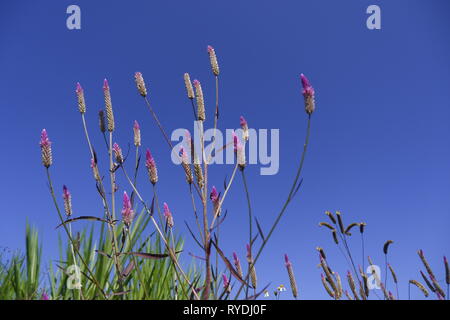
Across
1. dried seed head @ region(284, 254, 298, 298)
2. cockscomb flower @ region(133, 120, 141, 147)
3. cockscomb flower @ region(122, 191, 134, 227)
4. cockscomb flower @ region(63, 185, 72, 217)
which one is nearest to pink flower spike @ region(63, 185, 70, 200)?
cockscomb flower @ region(63, 185, 72, 217)

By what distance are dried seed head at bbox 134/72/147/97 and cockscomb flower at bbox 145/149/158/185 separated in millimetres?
318

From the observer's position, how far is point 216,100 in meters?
1.62

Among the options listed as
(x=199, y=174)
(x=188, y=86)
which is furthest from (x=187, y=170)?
(x=188, y=86)

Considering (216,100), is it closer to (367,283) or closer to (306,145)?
(306,145)

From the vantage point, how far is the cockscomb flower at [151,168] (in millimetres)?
1425

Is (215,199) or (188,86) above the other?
(188,86)

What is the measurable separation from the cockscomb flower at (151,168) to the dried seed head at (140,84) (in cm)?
32

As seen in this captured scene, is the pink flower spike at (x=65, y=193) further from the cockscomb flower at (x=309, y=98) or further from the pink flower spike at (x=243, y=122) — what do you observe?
the cockscomb flower at (x=309, y=98)

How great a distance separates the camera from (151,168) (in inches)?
56.4

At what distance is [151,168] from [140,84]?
403 millimetres

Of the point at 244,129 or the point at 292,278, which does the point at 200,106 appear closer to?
the point at 244,129
